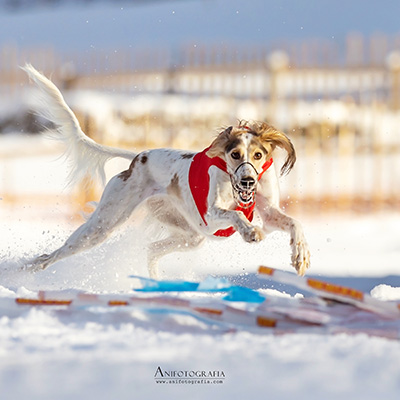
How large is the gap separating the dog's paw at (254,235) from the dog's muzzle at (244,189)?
210 millimetres

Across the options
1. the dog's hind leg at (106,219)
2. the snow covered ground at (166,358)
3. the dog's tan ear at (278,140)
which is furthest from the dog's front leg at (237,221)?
the snow covered ground at (166,358)

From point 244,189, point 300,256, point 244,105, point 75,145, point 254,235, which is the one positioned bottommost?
point 300,256

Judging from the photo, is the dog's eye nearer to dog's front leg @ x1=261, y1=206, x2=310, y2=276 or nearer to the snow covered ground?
dog's front leg @ x1=261, y1=206, x2=310, y2=276

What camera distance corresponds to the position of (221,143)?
11.4 ft

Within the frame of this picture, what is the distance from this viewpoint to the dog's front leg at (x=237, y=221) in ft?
10.3

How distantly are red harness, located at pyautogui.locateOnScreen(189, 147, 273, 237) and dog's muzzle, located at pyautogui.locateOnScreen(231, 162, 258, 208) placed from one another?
0.25 ft

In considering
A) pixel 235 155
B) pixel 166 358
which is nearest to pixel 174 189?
pixel 235 155

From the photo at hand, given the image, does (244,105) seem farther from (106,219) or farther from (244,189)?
(244,189)

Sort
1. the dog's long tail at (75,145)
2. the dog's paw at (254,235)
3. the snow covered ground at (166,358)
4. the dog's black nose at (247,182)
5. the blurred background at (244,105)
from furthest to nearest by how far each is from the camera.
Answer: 1. the blurred background at (244,105)
2. the dog's long tail at (75,145)
3. the dog's black nose at (247,182)
4. the dog's paw at (254,235)
5. the snow covered ground at (166,358)

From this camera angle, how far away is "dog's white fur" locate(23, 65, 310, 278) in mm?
3373

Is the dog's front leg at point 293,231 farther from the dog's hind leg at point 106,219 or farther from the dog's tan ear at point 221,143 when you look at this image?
the dog's hind leg at point 106,219

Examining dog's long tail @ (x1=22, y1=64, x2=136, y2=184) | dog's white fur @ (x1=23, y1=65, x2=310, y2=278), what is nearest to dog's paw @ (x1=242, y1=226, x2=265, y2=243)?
dog's white fur @ (x1=23, y1=65, x2=310, y2=278)

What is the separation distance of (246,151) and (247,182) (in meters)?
0.20

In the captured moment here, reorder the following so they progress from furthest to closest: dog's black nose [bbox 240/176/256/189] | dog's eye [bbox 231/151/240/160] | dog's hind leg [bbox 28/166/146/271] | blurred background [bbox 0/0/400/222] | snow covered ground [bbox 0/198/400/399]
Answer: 1. blurred background [bbox 0/0/400/222]
2. dog's hind leg [bbox 28/166/146/271]
3. dog's eye [bbox 231/151/240/160]
4. dog's black nose [bbox 240/176/256/189]
5. snow covered ground [bbox 0/198/400/399]
